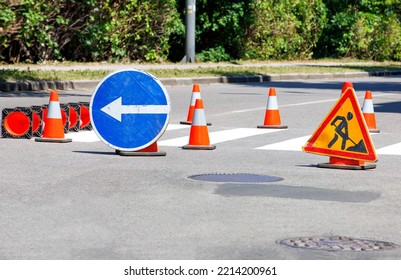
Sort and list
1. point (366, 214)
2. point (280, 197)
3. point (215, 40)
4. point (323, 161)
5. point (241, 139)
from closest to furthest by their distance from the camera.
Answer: point (366, 214) < point (280, 197) < point (323, 161) < point (241, 139) < point (215, 40)

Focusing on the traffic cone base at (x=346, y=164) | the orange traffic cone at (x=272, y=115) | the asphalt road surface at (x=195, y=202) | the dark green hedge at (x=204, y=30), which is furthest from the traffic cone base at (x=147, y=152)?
the dark green hedge at (x=204, y=30)

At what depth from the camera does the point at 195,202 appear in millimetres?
9008

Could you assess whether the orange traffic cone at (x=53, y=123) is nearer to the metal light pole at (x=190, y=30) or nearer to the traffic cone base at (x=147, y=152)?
the traffic cone base at (x=147, y=152)

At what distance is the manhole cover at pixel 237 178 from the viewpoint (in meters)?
10.3

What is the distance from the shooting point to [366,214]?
8.62m

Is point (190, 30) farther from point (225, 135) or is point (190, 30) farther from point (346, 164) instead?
point (346, 164)

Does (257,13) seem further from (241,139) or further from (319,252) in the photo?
(319,252)

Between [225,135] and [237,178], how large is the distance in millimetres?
4392

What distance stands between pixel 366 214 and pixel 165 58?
88.5ft

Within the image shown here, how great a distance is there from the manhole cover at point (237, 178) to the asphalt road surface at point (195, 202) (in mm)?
36

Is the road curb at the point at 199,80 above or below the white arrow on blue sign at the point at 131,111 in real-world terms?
below

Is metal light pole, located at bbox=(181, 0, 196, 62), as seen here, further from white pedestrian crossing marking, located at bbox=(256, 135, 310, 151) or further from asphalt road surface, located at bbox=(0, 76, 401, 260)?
white pedestrian crossing marking, located at bbox=(256, 135, 310, 151)

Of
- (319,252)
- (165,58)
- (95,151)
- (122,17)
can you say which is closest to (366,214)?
(319,252)

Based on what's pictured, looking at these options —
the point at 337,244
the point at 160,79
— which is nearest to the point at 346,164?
the point at 337,244
